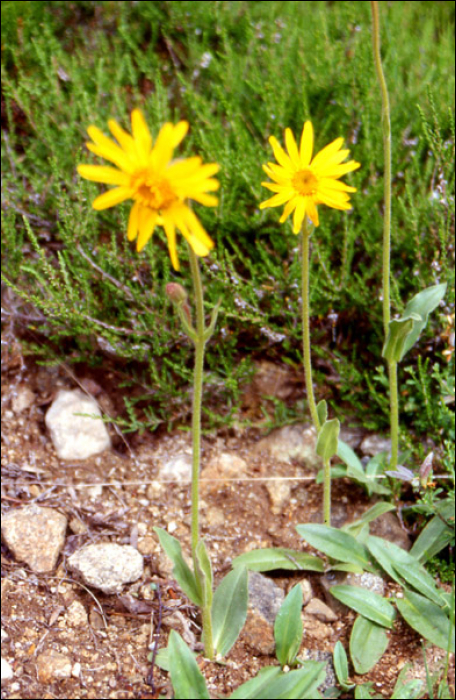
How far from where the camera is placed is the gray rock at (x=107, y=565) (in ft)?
7.61

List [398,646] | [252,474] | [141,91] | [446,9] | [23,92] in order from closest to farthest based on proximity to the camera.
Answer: [398,646] < [252,474] < [23,92] < [141,91] < [446,9]

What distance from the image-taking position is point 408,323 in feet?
7.49

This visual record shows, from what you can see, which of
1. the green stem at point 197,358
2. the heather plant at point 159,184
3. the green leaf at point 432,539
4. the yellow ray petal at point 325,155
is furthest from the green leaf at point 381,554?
the yellow ray petal at point 325,155

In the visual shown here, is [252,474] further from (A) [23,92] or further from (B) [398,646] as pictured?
(A) [23,92]

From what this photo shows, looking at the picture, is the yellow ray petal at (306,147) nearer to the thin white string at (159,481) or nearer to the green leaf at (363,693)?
the thin white string at (159,481)

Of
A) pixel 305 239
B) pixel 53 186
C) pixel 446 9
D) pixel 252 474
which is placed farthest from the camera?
pixel 446 9

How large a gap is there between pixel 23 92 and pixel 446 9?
3.52 m

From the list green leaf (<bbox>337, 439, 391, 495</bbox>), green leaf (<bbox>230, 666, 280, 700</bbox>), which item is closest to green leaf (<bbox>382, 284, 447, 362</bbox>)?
green leaf (<bbox>337, 439, 391, 495</bbox>)

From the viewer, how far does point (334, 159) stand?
6.79 ft

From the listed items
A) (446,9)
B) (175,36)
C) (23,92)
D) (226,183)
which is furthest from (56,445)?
(446,9)

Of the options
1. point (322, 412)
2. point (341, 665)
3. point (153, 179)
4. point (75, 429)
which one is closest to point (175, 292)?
point (153, 179)

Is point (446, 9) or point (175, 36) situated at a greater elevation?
point (446, 9)

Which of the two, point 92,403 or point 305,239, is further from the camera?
point 92,403

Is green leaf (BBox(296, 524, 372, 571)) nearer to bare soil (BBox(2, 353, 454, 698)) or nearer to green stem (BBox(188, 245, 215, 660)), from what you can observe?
bare soil (BBox(2, 353, 454, 698))
